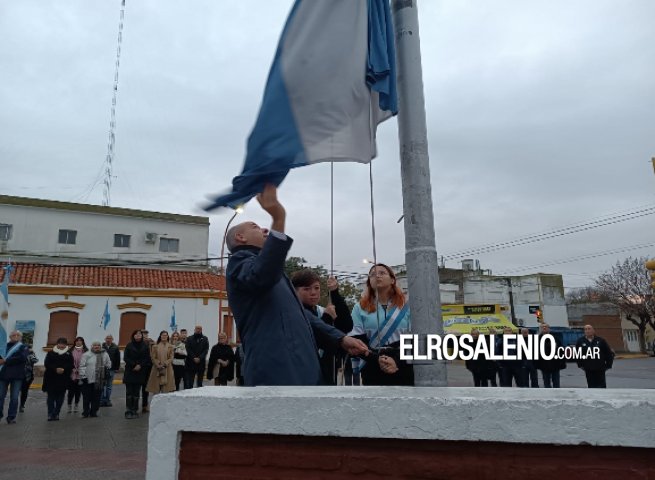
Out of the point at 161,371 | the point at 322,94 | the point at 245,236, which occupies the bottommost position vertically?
the point at 161,371

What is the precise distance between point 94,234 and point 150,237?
9.83 feet

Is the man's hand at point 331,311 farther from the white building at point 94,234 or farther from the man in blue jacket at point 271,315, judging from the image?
the white building at point 94,234

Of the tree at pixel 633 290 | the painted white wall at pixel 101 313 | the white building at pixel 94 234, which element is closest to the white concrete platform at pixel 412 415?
the painted white wall at pixel 101 313

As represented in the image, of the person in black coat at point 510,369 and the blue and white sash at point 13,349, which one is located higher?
the blue and white sash at point 13,349

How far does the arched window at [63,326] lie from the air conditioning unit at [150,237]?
6594mm

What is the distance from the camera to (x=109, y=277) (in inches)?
981

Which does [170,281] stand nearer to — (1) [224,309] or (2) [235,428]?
(1) [224,309]

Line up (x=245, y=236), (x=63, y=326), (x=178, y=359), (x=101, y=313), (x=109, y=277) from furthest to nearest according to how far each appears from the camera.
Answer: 1. (x=109, y=277)
2. (x=101, y=313)
3. (x=63, y=326)
4. (x=178, y=359)
5. (x=245, y=236)

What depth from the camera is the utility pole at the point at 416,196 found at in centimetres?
288

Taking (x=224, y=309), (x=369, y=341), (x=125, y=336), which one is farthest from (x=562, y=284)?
(x=369, y=341)

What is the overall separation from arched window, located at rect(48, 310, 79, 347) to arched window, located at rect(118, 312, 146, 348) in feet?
6.63

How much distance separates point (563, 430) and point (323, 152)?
6.43ft

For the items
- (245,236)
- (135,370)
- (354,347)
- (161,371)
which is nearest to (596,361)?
(161,371)

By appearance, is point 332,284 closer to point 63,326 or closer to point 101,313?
point 101,313
